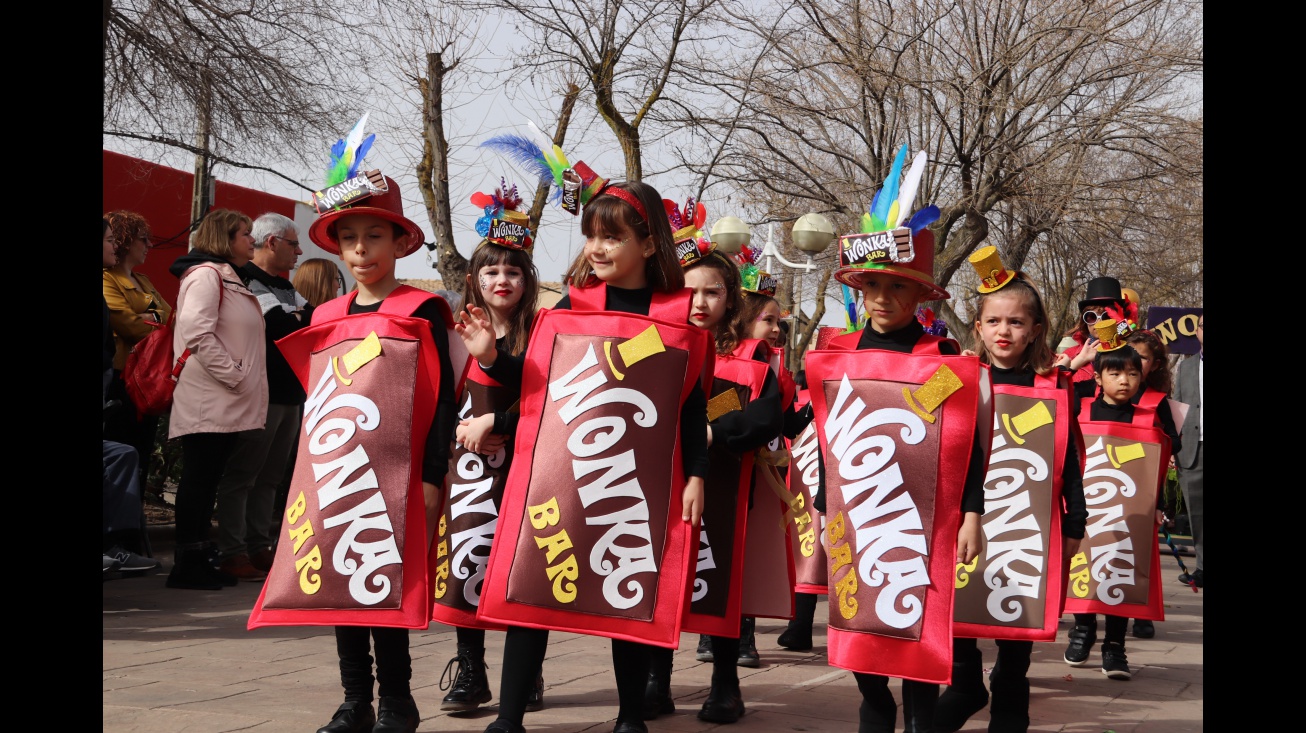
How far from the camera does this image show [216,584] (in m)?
7.59

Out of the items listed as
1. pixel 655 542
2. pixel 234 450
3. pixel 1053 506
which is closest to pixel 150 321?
pixel 234 450

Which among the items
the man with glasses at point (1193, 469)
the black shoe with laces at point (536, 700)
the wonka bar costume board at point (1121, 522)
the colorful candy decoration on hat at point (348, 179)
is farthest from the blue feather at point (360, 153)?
the man with glasses at point (1193, 469)

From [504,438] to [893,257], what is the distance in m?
1.41

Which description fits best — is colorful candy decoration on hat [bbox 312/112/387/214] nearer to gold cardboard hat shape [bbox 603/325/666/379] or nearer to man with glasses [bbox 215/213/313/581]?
gold cardboard hat shape [bbox 603/325/666/379]

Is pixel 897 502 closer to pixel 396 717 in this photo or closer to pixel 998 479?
pixel 998 479

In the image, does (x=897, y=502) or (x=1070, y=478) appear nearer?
(x=897, y=502)

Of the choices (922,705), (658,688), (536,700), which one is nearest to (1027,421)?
(922,705)

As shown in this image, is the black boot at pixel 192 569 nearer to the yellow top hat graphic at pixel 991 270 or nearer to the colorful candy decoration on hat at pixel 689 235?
the colorful candy decoration on hat at pixel 689 235

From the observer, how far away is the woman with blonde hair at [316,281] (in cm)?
860

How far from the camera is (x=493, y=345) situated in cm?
408

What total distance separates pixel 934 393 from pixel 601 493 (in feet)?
3.73

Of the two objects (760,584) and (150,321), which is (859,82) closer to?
(150,321)

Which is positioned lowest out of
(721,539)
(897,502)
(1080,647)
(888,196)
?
(1080,647)
